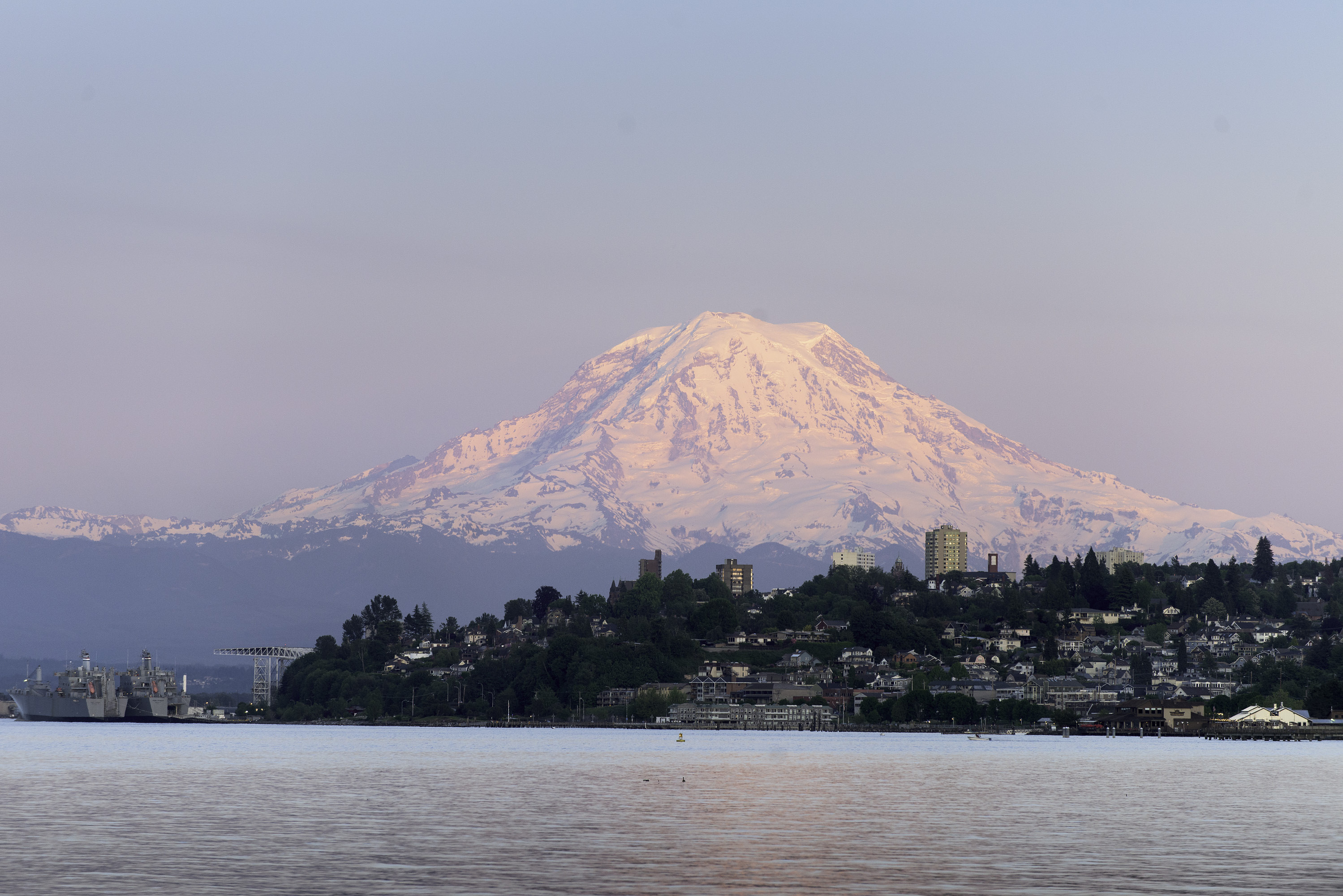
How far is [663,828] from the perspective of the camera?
6531 cm

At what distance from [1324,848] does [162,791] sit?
179 feet

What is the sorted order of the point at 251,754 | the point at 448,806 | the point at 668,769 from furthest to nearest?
the point at 251,754, the point at 668,769, the point at 448,806

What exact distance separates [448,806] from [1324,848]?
3661cm

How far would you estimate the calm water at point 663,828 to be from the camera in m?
48.3

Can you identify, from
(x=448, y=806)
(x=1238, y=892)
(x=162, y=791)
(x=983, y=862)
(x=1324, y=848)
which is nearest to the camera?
(x=1238, y=892)

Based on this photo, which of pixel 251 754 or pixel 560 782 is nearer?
pixel 560 782

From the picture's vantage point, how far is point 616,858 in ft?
Result: 177

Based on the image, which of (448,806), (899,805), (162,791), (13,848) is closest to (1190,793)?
(899,805)

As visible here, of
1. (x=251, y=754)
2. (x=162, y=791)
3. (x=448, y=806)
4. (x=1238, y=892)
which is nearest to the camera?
(x=1238, y=892)

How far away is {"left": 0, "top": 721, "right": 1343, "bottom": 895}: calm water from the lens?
48.3 meters

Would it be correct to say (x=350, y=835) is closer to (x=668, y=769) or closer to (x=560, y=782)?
(x=560, y=782)

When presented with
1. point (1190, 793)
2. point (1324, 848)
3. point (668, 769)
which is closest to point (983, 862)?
point (1324, 848)

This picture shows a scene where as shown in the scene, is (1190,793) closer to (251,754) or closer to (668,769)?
(668,769)

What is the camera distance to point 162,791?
282ft
